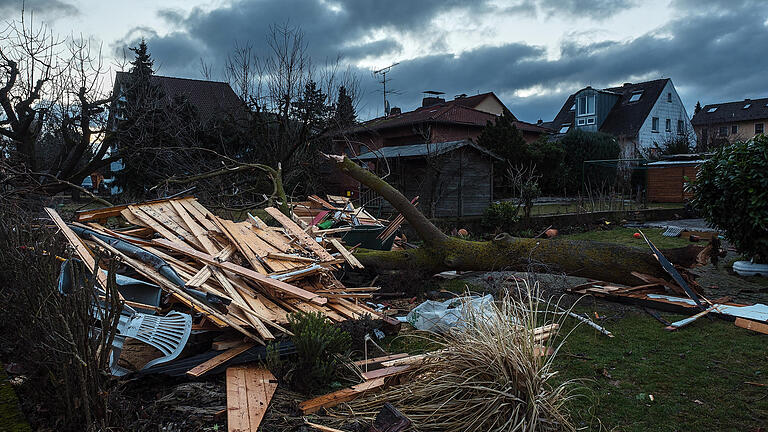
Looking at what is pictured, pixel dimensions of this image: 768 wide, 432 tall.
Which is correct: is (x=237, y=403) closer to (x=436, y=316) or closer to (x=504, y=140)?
(x=436, y=316)

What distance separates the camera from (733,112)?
2003 inches

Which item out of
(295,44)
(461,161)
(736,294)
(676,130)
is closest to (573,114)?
(676,130)

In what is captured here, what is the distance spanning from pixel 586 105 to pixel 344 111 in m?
32.4

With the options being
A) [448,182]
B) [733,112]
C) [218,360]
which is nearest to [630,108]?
[733,112]

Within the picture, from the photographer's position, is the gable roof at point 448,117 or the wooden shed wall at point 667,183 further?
the gable roof at point 448,117

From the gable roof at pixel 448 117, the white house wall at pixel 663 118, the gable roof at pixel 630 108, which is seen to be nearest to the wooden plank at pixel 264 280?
the gable roof at pixel 448 117

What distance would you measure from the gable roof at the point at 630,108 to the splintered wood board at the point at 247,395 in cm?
3879

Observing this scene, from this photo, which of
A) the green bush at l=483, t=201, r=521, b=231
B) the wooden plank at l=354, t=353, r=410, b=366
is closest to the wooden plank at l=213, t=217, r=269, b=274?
the wooden plank at l=354, t=353, r=410, b=366

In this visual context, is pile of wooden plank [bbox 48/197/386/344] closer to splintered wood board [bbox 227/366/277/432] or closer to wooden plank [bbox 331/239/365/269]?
wooden plank [bbox 331/239/365/269]

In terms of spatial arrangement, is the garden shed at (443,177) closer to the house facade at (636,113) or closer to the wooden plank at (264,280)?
the wooden plank at (264,280)

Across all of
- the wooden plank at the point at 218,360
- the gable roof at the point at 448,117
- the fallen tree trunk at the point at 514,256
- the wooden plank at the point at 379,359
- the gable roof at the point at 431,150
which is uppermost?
the gable roof at the point at 448,117

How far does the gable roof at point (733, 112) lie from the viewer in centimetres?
4812

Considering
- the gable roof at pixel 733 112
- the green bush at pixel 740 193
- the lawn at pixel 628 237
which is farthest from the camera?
the gable roof at pixel 733 112

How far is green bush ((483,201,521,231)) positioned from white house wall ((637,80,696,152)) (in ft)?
93.2
